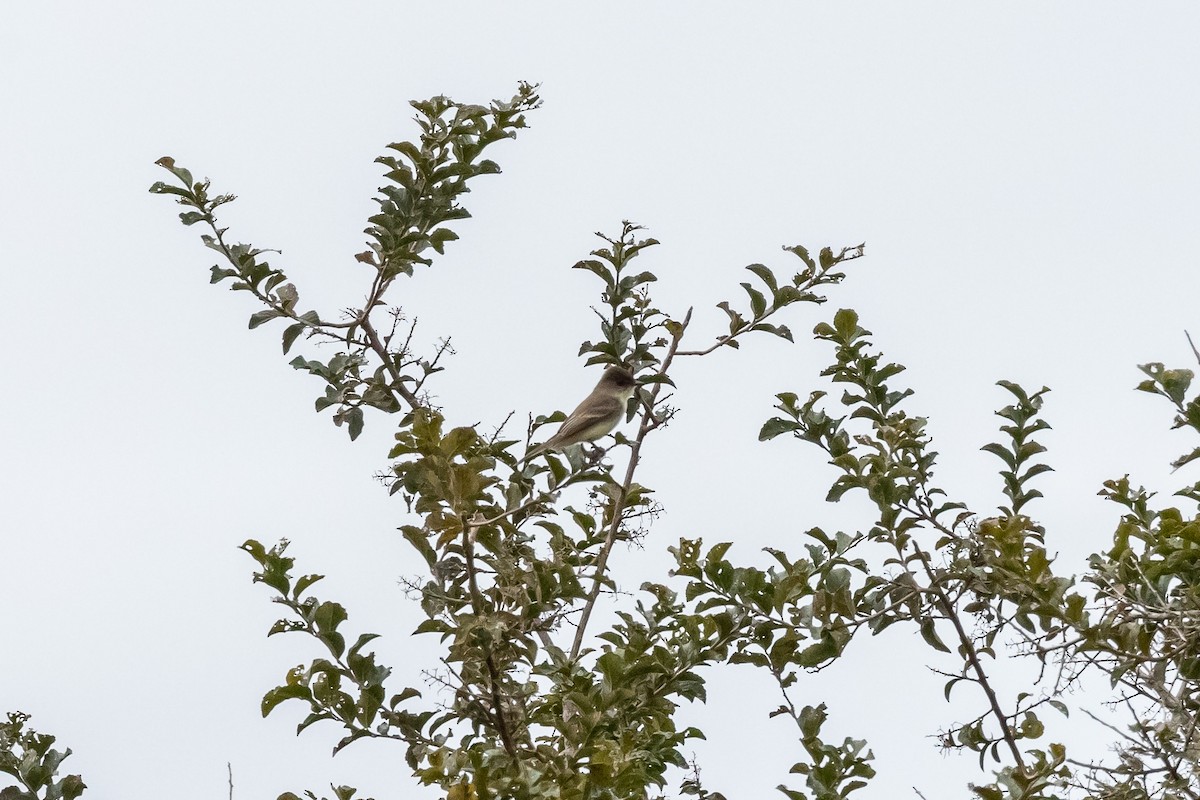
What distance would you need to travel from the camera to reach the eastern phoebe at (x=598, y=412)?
745 cm

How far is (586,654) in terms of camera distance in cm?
509

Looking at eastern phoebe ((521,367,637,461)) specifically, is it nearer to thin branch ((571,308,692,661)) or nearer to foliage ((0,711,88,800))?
thin branch ((571,308,692,661))

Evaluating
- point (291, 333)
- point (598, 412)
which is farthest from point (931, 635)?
point (598, 412)

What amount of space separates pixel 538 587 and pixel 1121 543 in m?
1.94

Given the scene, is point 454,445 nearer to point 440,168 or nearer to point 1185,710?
point 440,168

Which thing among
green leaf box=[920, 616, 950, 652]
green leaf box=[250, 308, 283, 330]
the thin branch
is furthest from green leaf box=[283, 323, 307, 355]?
green leaf box=[920, 616, 950, 652]

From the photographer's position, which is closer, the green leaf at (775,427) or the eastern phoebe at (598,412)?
the green leaf at (775,427)

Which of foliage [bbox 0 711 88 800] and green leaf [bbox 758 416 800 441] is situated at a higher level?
green leaf [bbox 758 416 800 441]

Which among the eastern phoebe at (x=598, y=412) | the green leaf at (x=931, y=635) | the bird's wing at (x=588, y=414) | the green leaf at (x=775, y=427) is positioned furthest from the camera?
the bird's wing at (x=588, y=414)

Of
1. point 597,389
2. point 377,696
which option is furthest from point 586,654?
point 597,389

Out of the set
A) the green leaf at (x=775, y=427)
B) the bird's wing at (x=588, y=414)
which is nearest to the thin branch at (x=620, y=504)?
the green leaf at (x=775, y=427)

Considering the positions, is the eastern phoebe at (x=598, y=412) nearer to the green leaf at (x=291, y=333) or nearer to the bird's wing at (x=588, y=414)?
the bird's wing at (x=588, y=414)

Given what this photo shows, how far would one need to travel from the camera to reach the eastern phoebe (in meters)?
7.45

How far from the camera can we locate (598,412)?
834 centimetres
